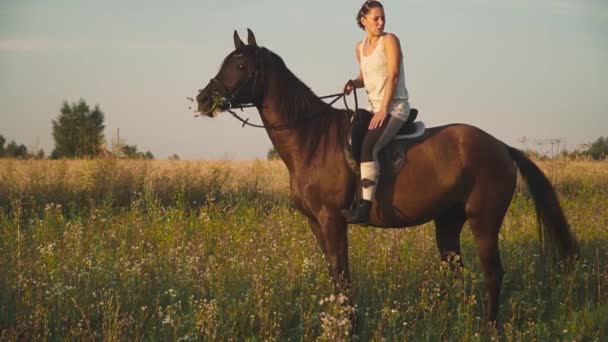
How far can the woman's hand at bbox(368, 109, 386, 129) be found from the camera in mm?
5859

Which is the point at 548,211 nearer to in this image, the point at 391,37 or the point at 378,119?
the point at 378,119

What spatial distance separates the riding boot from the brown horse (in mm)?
102

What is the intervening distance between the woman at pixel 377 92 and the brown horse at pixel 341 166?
0.22 m

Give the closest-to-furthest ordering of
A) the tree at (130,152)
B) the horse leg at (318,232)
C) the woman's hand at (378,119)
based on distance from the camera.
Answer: the woman's hand at (378,119) → the horse leg at (318,232) → the tree at (130,152)

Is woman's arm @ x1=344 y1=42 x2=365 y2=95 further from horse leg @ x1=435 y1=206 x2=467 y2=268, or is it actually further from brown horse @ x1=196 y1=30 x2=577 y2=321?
horse leg @ x1=435 y1=206 x2=467 y2=268

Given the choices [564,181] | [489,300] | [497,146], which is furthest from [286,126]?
[564,181]

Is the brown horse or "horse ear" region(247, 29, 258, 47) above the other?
"horse ear" region(247, 29, 258, 47)

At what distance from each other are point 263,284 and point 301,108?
195cm

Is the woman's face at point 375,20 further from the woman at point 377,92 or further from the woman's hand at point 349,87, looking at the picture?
the woman's hand at point 349,87

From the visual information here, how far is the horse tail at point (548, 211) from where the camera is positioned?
274 inches

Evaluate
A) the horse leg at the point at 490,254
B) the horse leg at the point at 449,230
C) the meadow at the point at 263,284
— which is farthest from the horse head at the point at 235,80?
the horse leg at the point at 490,254

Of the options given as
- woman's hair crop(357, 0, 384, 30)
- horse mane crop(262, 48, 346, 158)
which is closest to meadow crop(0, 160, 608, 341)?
horse mane crop(262, 48, 346, 158)

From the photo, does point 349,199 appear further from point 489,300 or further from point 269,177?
point 269,177

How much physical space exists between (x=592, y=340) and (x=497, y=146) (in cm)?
216
